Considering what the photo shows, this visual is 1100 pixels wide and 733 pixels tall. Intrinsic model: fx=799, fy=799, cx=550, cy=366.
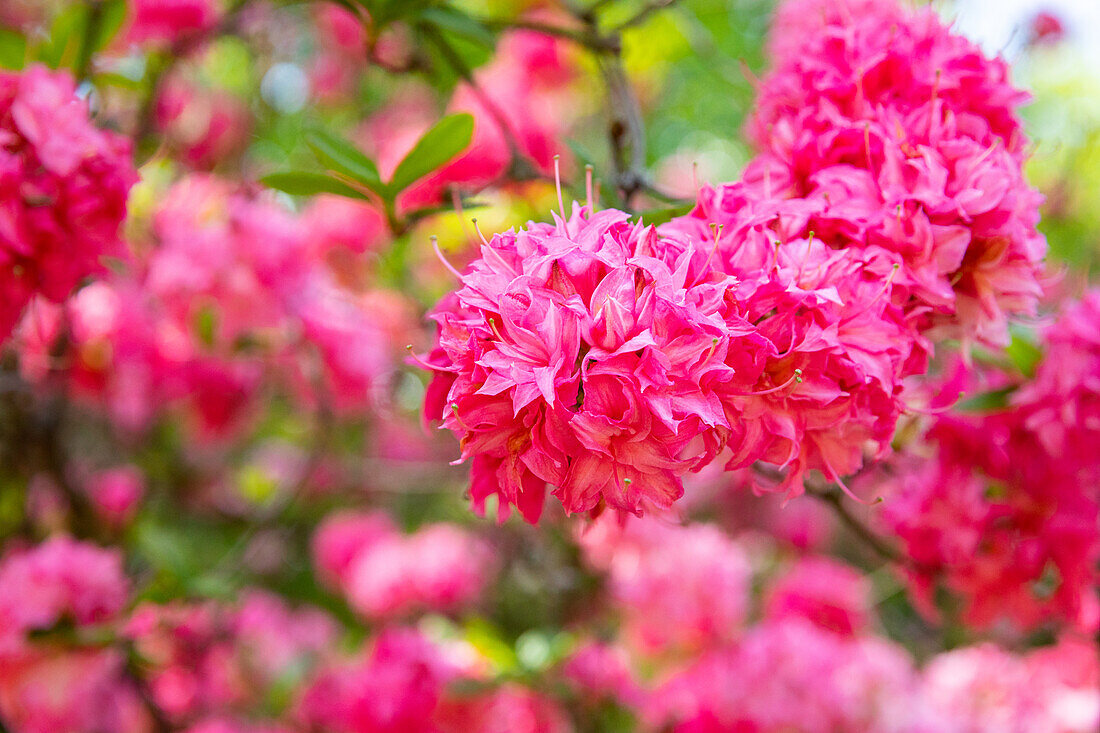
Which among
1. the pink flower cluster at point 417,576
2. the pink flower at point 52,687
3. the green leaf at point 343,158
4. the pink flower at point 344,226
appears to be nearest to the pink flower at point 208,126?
the pink flower at point 344,226

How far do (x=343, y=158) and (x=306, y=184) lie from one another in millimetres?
41

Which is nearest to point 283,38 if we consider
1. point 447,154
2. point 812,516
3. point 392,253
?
point 392,253

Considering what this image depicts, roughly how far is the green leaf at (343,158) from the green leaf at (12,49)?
500mm

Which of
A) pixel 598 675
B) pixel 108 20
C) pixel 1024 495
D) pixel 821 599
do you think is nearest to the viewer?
pixel 1024 495

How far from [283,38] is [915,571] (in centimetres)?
206

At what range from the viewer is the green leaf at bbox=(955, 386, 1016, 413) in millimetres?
790

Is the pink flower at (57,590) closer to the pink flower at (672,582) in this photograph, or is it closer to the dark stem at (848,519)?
the pink flower at (672,582)

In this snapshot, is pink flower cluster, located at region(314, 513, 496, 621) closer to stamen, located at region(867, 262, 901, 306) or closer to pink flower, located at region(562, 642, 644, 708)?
pink flower, located at region(562, 642, 644, 708)

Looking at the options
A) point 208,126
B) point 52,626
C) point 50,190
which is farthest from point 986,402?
point 208,126

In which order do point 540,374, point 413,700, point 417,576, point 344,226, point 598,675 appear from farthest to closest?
point 344,226
point 417,576
point 598,675
point 413,700
point 540,374

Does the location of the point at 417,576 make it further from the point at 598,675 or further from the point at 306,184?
the point at 306,184

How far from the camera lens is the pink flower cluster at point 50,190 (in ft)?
2.33

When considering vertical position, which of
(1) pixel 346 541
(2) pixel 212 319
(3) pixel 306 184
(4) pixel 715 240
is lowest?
(1) pixel 346 541

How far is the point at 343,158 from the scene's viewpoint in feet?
2.36
